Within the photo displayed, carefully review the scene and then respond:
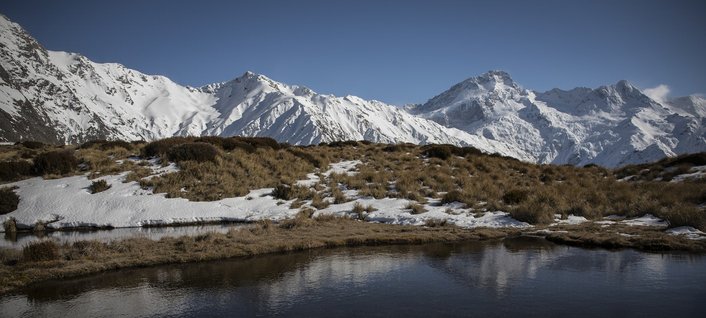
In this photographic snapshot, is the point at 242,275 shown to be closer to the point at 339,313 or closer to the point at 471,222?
the point at 339,313

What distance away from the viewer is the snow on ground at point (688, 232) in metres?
15.2

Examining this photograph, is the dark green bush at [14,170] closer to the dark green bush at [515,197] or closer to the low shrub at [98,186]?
the low shrub at [98,186]

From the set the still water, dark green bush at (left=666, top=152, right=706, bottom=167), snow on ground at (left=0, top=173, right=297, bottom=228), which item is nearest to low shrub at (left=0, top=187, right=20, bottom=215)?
snow on ground at (left=0, top=173, right=297, bottom=228)

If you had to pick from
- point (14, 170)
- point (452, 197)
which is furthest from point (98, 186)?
point (452, 197)

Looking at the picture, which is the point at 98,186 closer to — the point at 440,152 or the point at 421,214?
the point at 421,214

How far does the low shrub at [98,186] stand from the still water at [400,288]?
13607 millimetres

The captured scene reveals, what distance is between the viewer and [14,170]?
26.6m

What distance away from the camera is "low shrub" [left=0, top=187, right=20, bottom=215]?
21.8 m

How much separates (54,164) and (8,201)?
19.4 feet

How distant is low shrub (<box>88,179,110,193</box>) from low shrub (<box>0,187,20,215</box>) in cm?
324

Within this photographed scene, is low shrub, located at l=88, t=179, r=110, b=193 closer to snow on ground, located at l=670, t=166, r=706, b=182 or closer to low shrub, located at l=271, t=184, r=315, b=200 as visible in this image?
low shrub, located at l=271, t=184, r=315, b=200

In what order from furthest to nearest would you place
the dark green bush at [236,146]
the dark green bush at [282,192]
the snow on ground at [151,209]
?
the dark green bush at [236,146] → the dark green bush at [282,192] → the snow on ground at [151,209]

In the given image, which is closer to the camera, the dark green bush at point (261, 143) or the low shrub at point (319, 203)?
the low shrub at point (319, 203)

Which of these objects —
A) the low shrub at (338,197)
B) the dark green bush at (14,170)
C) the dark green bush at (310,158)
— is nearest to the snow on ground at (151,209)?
the low shrub at (338,197)
